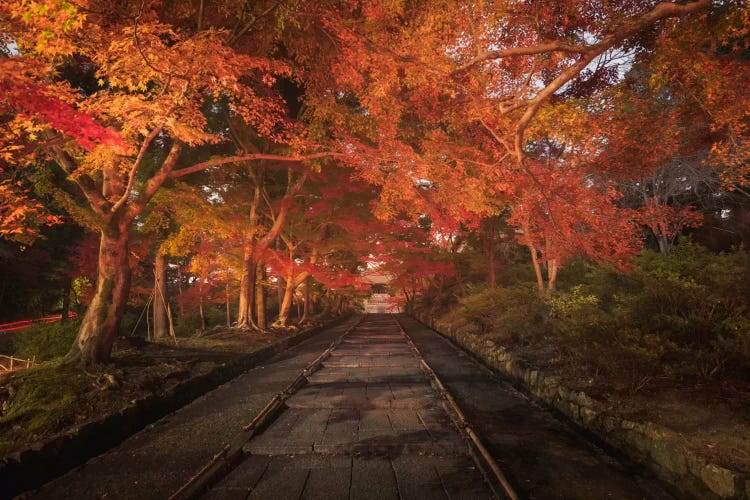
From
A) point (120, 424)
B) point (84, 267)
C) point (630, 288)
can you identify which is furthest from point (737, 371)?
point (84, 267)

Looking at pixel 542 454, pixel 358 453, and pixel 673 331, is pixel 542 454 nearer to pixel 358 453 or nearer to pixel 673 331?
pixel 358 453

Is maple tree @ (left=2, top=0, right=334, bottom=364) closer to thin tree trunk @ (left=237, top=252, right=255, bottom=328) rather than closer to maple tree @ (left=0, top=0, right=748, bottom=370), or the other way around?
maple tree @ (left=0, top=0, right=748, bottom=370)

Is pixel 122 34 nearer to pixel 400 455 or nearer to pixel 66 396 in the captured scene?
pixel 66 396

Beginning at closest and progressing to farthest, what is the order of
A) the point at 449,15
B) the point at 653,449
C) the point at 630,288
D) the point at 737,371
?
the point at 653,449 → the point at 737,371 → the point at 449,15 → the point at 630,288

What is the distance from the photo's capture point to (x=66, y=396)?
6.09 m

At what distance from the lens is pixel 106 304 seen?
8125 millimetres

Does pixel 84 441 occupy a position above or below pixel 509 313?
below

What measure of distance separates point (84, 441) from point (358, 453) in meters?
3.75

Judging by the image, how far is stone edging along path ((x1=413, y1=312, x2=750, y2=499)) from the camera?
3604 mm

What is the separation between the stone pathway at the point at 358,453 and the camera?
3975 mm

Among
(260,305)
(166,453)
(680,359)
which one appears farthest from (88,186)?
(680,359)

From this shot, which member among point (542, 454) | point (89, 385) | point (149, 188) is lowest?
point (542, 454)

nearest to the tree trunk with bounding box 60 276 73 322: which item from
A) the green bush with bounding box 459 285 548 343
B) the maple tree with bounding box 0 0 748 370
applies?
the maple tree with bounding box 0 0 748 370

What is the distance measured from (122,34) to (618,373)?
10.5m
